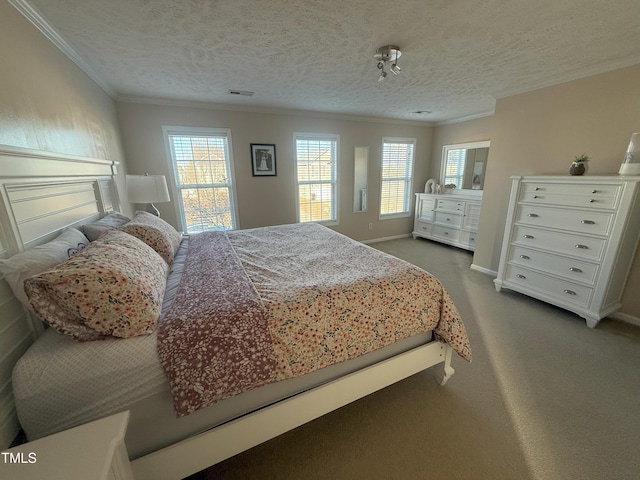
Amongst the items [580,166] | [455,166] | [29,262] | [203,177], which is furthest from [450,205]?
[29,262]

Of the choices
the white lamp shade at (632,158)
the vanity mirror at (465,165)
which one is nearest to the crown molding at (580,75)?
the white lamp shade at (632,158)

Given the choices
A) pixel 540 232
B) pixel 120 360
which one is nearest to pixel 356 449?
pixel 120 360

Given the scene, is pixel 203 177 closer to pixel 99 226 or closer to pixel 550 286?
pixel 99 226

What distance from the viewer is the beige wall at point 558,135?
86.0 inches

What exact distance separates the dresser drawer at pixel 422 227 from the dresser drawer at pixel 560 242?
213cm

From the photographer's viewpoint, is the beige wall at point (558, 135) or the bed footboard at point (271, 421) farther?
the beige wall at point (558, 135)

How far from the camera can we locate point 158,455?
98cm

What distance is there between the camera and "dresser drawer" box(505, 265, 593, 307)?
2.25m

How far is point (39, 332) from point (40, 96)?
1.35 metres

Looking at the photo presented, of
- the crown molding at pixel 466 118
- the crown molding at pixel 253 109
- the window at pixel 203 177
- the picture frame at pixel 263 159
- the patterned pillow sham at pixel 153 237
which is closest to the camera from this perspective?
the patterned pillow sham at pixel 153 237

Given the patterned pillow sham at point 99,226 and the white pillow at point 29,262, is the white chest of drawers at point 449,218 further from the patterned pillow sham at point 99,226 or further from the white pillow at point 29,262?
the white pillow at point 29,262

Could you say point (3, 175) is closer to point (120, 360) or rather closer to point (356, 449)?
point (120, 360)

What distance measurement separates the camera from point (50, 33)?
154 centimetres

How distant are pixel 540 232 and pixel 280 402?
2.92 metres
